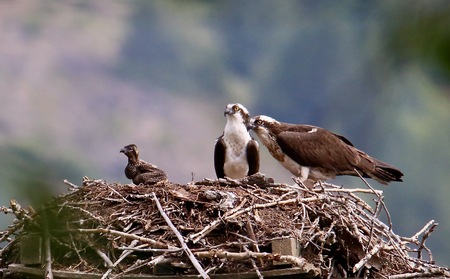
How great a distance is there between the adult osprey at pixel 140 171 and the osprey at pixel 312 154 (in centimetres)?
140

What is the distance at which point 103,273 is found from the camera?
153 inches

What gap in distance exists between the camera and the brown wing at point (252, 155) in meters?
6.23

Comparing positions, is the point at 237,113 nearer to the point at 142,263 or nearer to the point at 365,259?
the point at 365,259

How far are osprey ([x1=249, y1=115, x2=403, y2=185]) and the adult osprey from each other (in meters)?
1.40

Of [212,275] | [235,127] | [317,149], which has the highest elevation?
[235,127]

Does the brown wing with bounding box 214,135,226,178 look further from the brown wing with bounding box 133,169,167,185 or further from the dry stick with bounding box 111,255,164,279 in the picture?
the dry stick with bounding box 111,255,164,279

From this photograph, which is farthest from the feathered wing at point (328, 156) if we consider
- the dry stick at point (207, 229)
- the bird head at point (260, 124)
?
the dry stick at point (207, 229)

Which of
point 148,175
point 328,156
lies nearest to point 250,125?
point 328,156

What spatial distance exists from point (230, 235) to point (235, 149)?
241 centimetres

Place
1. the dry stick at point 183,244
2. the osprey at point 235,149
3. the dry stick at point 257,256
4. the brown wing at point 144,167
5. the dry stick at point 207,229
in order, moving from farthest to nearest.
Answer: the osprey at point 235,149 < the brown wing at point 144,167 < the dry stick at point 207,229 < the dry stick at point 257,256 < the dry stick at point 183,244

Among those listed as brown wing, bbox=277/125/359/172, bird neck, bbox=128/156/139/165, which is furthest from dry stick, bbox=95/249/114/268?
brown wing, bbox=277/125/359/172

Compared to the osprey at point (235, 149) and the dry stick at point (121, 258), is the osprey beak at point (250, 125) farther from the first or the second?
the dry stick at point (121, 258)

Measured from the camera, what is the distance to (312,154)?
22.1ft

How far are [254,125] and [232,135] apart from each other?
0.50m
